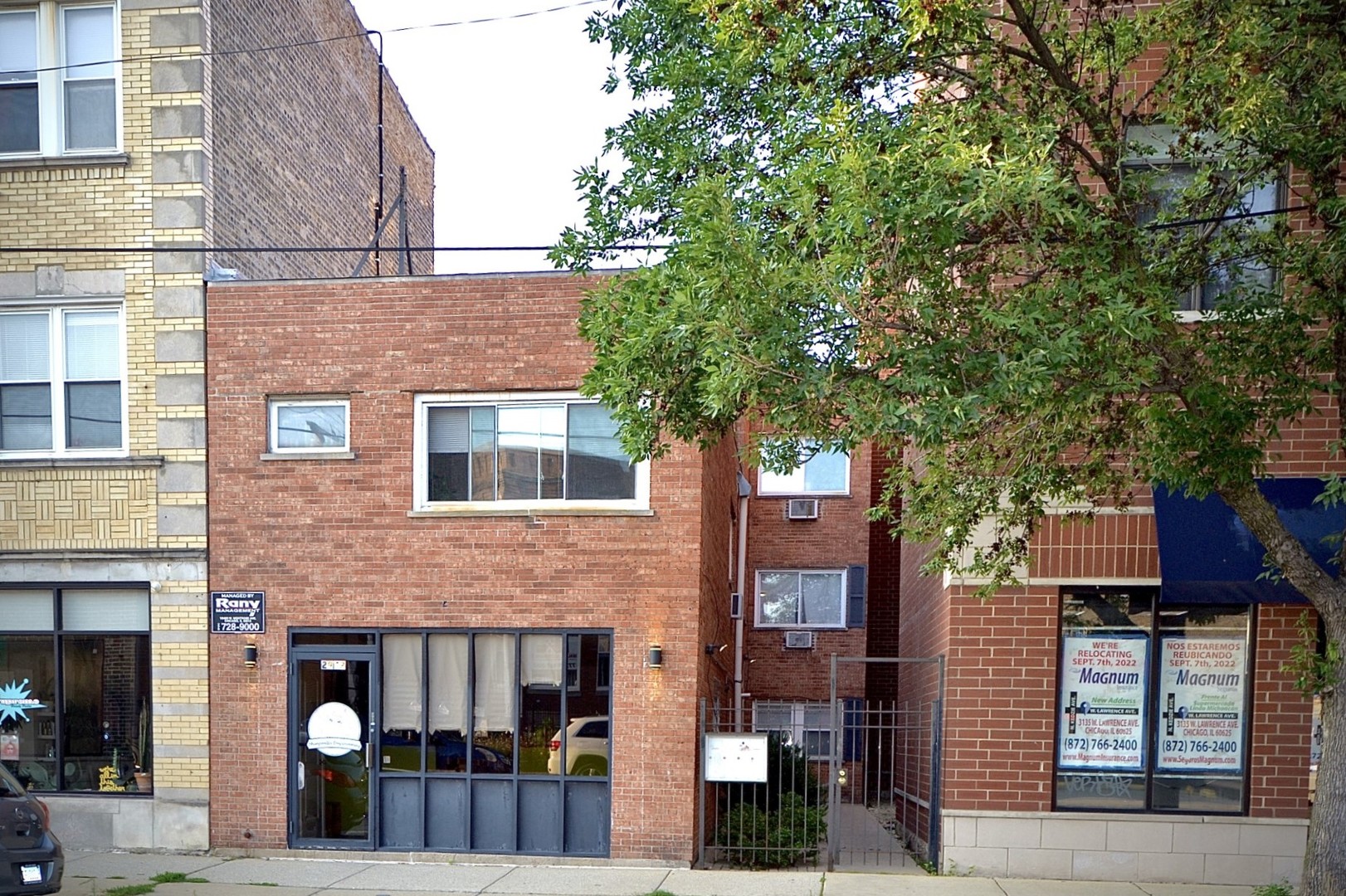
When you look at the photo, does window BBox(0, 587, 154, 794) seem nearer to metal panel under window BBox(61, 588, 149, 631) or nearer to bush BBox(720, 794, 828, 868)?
metal panel under window BBox(61, 588, 149, 631)

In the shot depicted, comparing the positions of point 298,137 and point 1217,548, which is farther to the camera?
point 298,137

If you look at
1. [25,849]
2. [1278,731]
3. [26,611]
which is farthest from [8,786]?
[1278,731]

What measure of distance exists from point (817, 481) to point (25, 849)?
15319 millimetres

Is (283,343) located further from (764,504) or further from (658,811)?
(764,504)

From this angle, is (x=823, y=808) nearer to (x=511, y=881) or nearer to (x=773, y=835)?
(x=773, y=835)

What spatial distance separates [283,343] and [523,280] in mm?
2761

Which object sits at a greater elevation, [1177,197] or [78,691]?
[1177,197]

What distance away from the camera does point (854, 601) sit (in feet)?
69.5

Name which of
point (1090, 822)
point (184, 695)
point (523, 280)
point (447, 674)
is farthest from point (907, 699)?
point (184, 695)

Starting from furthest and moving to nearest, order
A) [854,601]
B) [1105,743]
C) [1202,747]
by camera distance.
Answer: [854,601]
[1105,743]
[1202,747]

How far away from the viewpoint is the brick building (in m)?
11.9

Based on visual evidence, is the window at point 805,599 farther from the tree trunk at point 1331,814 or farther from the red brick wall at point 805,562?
the tree trunk at point 1331,814

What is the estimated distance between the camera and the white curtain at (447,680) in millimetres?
11672

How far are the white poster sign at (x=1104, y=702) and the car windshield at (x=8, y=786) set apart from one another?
31.3 ft
